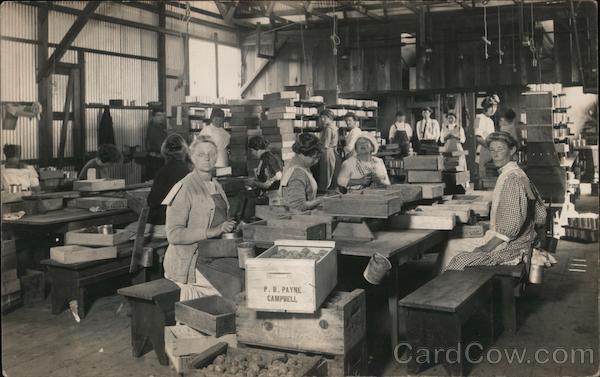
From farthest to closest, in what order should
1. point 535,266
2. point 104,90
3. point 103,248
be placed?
point 104,90 → point 103,248 → point 535,266

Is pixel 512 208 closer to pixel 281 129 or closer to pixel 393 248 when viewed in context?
pixel 393 248

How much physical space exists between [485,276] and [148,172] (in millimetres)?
8961

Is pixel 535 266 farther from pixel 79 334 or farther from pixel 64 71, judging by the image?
pixel 64 71

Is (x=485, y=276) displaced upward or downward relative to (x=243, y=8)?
downward

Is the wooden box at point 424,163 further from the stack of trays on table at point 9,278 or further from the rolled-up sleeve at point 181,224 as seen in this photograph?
the stack of trays on table at point 9,278

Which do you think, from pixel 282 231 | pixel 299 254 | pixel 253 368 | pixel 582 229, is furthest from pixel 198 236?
pixel 582 229

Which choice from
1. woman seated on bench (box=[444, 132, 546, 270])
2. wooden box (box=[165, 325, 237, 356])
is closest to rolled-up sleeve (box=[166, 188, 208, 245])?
wooden box (box=[165, 325, 237, 356])

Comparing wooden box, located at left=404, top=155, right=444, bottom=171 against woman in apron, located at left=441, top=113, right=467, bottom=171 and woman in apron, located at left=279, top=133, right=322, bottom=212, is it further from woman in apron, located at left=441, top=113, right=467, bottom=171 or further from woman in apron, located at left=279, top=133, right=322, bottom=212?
woman in apron, located at left=441, top=113, right=467, bottom=171

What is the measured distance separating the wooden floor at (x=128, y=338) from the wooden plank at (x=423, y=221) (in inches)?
31.3

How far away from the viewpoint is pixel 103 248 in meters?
5.14

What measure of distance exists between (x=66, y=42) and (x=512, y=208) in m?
8.74

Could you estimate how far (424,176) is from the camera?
587cm

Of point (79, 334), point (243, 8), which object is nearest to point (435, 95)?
point (243, 8)

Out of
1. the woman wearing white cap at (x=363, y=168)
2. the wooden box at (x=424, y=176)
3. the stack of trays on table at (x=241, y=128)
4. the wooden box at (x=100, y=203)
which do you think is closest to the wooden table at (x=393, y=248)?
the wooden box at (x=424, y=176)
